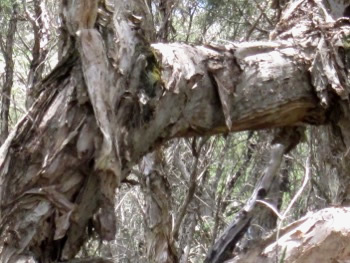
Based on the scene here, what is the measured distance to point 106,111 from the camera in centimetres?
241

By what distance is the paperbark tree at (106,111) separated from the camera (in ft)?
7.69

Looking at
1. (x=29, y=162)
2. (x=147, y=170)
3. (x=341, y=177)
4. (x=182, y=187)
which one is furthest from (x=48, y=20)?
(x=29, y=162)

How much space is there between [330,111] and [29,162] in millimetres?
1213

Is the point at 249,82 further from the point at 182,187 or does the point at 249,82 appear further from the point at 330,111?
the point at 182,187

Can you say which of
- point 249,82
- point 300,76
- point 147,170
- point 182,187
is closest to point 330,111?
point 300,76

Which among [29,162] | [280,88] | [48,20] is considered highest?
[48,20]

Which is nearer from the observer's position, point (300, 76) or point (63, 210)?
point (63, 210)

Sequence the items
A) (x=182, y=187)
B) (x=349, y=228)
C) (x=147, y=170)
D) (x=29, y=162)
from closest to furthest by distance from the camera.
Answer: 1. (x=29, y=162)
2. (x=349, y=228)
3. (x=147, y=170)
4. (x=182, y=187)

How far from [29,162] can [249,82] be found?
0.84m

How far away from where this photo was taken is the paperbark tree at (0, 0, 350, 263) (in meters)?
2.34

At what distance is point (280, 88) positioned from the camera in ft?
9.33

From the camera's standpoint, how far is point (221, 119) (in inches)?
107

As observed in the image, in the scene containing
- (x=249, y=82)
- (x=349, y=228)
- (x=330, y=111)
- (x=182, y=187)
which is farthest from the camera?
(x=182, y=187)

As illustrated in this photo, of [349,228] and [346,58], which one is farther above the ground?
[346,58]
